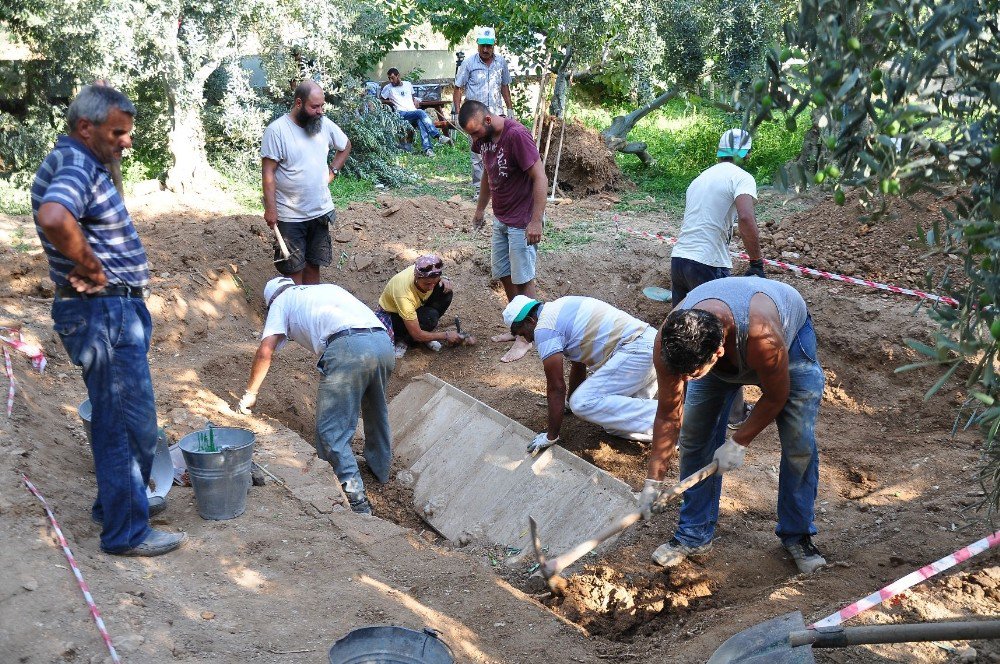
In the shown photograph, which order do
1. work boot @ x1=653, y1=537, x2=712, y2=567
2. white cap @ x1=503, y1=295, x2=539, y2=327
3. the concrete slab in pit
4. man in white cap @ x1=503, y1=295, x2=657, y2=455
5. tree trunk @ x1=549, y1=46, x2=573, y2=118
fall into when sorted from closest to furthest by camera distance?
work boot @ x1=653, y1=537, x2=712, y2=567 → the concrete slab in pit → man in white cap @ x1=503, y1=295, x2=657, y2=455 → white cap @ x1=503, y1=295, x2=539, y2=327 → tree trunk @ x1=549, y1=46, x2=573, y2=118

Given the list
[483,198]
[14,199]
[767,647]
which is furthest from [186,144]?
[767,647]

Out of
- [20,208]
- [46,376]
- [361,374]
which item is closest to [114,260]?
[361,374]

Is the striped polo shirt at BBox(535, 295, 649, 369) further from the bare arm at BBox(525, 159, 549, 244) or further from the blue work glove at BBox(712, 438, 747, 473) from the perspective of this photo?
the blue work glove at BBox(712, 438, 747, 473)

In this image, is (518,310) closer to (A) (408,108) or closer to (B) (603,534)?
Result: (B) (603,534)

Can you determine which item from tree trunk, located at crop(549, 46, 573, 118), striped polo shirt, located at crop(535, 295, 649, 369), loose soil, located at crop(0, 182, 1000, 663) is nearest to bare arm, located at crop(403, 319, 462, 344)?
loose soil, located at crop(0, 182, 1000, 663)

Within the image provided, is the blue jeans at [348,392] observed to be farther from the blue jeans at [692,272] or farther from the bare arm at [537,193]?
the blue jeans at [692,272]

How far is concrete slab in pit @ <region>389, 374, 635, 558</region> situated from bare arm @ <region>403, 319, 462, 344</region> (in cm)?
55

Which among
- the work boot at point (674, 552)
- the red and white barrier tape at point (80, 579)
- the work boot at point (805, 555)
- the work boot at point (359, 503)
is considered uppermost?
the red and white barrier tape at point (80, 579)

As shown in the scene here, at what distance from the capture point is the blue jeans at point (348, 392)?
5.05 metres

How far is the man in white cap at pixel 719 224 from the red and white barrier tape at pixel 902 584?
2.21 metres

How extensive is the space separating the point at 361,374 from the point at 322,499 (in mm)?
765

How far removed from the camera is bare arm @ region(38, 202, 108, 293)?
3297 millimetres

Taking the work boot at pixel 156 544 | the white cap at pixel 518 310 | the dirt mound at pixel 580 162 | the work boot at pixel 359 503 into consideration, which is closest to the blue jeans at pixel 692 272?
the white cap at pixel 518 310

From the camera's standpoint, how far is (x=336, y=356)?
199 inches
